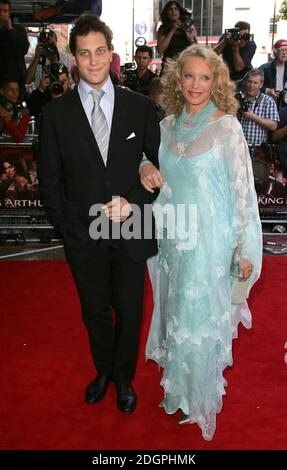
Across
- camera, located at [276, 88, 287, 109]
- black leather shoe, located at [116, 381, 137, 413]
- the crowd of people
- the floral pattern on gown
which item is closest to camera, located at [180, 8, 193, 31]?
camera, located at [276, 88, 287, 109]

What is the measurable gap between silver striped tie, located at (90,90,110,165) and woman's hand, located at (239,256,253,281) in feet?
2.40

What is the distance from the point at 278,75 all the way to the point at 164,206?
468cm

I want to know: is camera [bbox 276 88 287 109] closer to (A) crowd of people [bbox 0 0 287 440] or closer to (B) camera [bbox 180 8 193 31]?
(B) camera [bbox 180 8 193 31]

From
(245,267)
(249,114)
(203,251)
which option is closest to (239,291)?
(245,267)

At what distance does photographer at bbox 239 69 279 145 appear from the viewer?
5520 mm

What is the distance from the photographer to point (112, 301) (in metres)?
2.66

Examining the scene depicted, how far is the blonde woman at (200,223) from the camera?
2238mm

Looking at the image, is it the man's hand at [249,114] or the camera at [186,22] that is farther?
the camera at [186,22]

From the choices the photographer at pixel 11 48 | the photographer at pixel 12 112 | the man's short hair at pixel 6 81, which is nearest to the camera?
the photographer at pixel 12 112

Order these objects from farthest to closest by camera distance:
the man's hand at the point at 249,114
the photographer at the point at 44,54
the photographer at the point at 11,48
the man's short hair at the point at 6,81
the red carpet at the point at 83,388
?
1. the photographer at the point at 44,54
2. the photographer at the point at 11,48
3. the man's short hair at the point at 6,81
4. the man's hand at the point at 249,114
5. the red carpet at the point at 83,388

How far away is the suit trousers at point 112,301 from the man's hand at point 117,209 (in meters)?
0.19

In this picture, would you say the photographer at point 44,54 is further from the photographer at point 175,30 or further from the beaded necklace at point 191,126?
the beaded necklace at point 191,126

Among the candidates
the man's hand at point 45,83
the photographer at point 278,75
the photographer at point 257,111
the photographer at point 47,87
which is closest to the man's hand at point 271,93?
the photographer at point 278,75

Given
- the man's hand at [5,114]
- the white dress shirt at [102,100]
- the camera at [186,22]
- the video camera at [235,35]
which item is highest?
the camera at [186,22]
